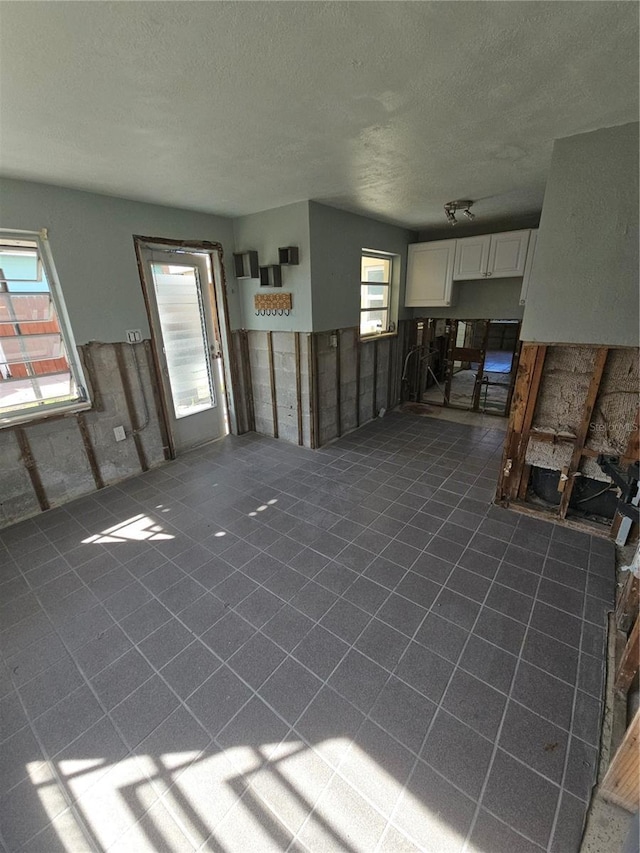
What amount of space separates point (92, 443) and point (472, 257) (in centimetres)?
513

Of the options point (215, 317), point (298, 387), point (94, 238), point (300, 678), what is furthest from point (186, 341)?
point (300, 678)

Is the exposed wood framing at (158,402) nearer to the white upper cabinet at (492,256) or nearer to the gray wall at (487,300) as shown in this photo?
Result: the white upper cabinet at (492,256)

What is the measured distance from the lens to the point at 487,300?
510 centimetres

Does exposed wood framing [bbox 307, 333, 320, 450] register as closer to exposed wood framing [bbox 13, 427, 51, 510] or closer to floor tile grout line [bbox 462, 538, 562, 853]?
exposed wood framing [bbox 13, 427, 51, 510]

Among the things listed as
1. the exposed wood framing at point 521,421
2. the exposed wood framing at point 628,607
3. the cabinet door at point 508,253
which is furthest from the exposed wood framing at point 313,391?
the exposed wood framing at point 628,607

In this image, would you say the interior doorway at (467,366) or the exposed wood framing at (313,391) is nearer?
the exposed wood framing at (313,391)

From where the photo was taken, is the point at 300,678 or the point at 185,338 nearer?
the point at 300,678

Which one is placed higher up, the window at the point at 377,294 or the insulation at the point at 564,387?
the window at the point at 377,294

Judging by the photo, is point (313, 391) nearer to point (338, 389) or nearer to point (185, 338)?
point (338, 389)

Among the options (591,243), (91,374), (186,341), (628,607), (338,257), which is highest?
(338,257)

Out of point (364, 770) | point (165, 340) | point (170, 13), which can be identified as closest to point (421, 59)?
point (170, 13)

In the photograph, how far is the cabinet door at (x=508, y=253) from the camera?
4180 mm

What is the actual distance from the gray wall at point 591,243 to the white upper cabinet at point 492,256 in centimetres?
225

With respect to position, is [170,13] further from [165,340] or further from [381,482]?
[381,482]
